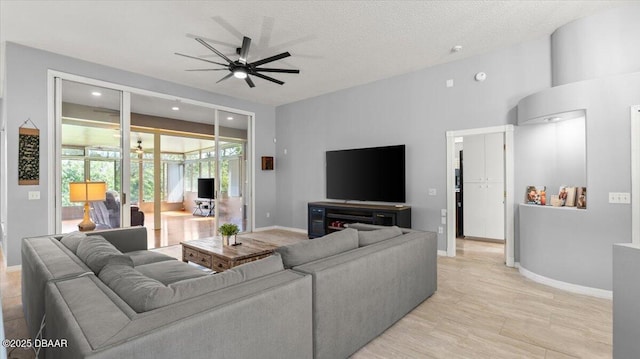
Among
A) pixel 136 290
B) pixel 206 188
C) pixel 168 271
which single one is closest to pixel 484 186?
pixel 168 271

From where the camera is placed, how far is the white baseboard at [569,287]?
3127 mm

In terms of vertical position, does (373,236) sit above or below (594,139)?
below

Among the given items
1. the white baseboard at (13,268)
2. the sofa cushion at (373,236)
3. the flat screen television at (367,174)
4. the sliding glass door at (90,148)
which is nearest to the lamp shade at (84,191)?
the sliding glass door at (90,148)

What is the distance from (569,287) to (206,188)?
30.6 feet

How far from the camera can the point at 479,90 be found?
4.53 metres

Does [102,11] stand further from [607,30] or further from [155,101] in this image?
[607,30]

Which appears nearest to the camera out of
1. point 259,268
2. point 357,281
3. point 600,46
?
point 259,268

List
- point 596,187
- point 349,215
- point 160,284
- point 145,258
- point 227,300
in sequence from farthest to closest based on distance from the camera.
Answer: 1. point 349,215
2. point 596,187
3. point 145,258
4. point 160,284
5. point 227,300

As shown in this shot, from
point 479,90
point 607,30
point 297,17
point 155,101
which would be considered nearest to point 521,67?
point 479,90

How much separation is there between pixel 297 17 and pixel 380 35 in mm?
1142

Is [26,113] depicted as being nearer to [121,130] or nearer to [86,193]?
[121,130]

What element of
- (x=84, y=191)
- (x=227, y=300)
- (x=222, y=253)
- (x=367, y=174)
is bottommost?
(x=222, y=253)

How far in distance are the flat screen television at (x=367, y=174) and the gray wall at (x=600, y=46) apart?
95.7 inches

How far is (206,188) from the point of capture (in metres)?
9.95
